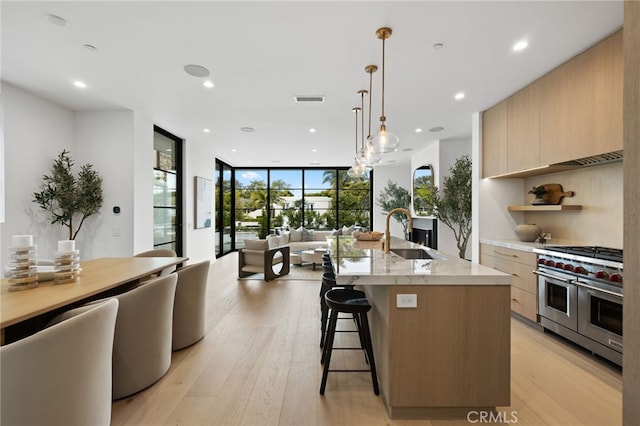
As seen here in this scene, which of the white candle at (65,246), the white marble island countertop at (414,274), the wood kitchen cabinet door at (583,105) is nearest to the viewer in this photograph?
the white marble island countertop at (414,274)

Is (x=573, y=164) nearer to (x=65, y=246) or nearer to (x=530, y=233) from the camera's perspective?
(x=530, y=233)

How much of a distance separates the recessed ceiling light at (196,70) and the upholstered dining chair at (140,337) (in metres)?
2.28

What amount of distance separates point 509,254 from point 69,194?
5.82 metres

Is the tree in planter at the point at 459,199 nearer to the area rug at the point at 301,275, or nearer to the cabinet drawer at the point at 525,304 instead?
the cabinet drawer at the point at 525,304

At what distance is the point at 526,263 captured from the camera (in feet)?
10.5

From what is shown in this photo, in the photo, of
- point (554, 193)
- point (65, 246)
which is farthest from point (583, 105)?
point (65, 246)

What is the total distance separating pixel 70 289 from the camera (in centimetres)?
188

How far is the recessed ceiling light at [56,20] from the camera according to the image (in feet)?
7.45

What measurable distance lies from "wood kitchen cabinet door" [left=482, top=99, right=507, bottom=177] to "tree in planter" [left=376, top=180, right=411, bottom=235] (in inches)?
144

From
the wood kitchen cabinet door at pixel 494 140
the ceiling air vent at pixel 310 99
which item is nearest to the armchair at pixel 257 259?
the ceiling air vent at pixel 310 99

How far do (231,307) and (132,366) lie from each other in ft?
6.01

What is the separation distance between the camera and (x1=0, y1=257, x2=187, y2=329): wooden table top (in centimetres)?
147

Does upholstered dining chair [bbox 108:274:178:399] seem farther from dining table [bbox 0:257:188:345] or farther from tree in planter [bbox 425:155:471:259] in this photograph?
tree in planter [bbox 425:155:471:259]

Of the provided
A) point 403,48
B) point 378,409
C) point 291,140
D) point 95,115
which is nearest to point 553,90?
point 403,48
